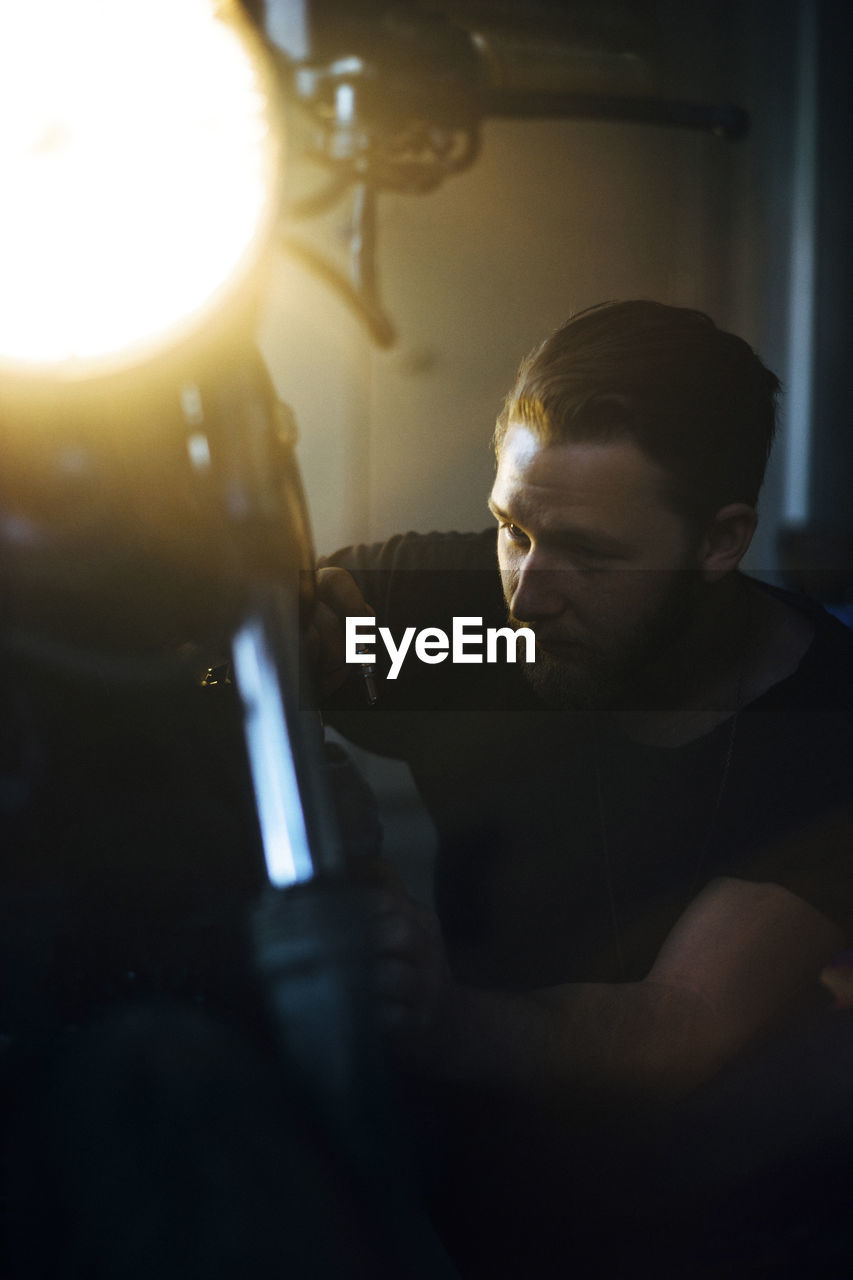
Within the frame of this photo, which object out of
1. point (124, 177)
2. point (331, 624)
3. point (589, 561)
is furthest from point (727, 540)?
point (124, 177)

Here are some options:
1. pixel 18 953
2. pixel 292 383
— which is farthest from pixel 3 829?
pixel 292 383

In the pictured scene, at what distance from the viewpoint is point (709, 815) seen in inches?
19.3

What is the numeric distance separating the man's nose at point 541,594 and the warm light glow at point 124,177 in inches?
8.8

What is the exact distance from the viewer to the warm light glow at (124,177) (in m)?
0.25

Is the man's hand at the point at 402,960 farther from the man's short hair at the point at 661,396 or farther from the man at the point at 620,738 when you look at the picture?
the man's short hair at the point at 661,396

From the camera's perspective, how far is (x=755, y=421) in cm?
47

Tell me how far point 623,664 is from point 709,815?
0.30 ft

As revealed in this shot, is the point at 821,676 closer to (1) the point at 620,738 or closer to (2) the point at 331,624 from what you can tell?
(1) the point at 620,738

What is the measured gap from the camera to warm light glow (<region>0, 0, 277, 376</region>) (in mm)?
247

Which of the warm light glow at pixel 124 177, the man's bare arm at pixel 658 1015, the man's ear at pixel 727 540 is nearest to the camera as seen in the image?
the warm light glow at pixel 124 177

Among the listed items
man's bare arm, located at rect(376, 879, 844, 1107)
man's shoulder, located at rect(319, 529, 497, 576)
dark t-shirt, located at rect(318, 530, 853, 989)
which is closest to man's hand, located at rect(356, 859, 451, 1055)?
man's bare arm, located at rect(376, 879, 844, 1107)

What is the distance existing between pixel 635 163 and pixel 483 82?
0.17 m

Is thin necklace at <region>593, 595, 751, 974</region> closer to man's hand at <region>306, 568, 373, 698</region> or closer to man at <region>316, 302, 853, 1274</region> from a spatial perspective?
man at <region>316, 302, 853, 1274</region>

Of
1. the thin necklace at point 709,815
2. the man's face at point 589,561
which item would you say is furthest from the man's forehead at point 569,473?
the thin necklace at point 709,815
